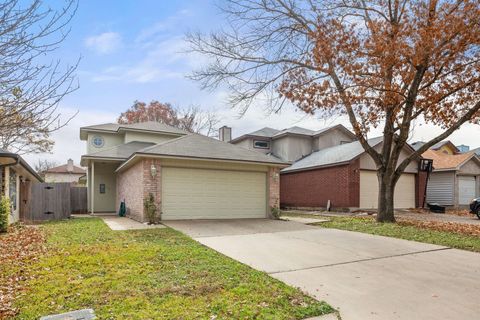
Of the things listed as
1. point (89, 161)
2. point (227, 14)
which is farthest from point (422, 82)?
point (89, 161)

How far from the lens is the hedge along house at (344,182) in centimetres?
1828

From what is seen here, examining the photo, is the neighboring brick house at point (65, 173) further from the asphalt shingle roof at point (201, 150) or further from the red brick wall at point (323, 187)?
the asphalt shingle roof at point (201, 150)

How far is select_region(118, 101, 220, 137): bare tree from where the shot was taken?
37531 millimetres

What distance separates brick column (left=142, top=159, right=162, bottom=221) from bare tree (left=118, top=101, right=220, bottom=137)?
25.5m

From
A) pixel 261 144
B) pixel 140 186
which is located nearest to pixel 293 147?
pixel 261 144

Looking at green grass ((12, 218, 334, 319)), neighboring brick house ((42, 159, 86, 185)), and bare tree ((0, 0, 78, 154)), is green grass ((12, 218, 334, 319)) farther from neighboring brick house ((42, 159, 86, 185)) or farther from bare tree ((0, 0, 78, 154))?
neighboring brick house ((42, 159, 86, 185))

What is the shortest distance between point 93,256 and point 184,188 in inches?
252

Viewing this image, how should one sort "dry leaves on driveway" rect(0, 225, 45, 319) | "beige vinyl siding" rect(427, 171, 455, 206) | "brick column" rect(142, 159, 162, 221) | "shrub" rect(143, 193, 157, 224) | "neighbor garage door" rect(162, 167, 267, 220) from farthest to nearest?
"beige vinyl siding" rect(427, 171, 455, 206), "neighbor garage door" rect(162, 167, 267, 220), "brick column" rect(142, 159, 162, 221), "shrub" rect(143, 193, 157, 224), "dry leaves on driveway" rect(0, 225, 45, 319)

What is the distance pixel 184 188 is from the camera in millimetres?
12961

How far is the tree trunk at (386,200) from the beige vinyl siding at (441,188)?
12.0 metres

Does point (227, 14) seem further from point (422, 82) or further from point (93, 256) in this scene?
point (93, 256)

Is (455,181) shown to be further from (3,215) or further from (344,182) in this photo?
(3,215)

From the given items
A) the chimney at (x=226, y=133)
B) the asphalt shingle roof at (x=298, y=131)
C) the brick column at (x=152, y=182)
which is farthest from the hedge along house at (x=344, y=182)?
the brick column at (x=152, y=182)

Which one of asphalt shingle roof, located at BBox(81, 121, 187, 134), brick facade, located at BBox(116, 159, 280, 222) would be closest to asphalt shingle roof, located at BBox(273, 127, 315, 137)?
asphalt shingle roof, located at BBox(81, 121, 187, 134)
